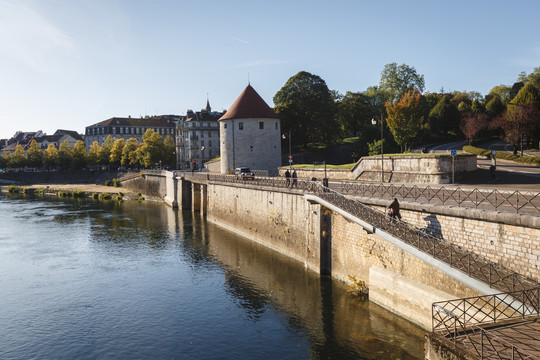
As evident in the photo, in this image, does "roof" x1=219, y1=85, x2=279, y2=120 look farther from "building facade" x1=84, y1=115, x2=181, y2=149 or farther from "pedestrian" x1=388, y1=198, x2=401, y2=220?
"building facade" x1=84, y1=115, x2=181, y2=149

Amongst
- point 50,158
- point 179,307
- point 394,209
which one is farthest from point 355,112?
point 50,158

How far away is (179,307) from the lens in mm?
20984

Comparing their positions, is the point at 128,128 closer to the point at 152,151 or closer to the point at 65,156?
the point at 65,156

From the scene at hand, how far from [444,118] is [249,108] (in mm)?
32734

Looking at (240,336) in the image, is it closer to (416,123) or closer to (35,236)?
(35,236)

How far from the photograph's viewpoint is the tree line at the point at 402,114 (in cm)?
4769

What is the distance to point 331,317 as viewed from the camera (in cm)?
1894

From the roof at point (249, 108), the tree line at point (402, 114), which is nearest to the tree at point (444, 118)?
the tree line at point (402, 114)

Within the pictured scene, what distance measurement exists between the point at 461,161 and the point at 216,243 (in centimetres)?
2055

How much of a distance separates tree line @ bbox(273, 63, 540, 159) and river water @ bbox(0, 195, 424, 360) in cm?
2693

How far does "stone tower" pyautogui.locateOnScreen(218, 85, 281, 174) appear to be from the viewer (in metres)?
52.5

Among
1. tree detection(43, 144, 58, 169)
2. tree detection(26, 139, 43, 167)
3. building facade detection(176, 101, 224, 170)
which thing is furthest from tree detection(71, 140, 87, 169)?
building facade detection(176, 101, 224, 170)

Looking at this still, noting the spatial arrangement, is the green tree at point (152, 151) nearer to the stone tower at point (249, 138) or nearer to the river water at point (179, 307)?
the stone tower at point (249, 138)

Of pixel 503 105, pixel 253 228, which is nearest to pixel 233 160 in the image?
pixel 253 228
